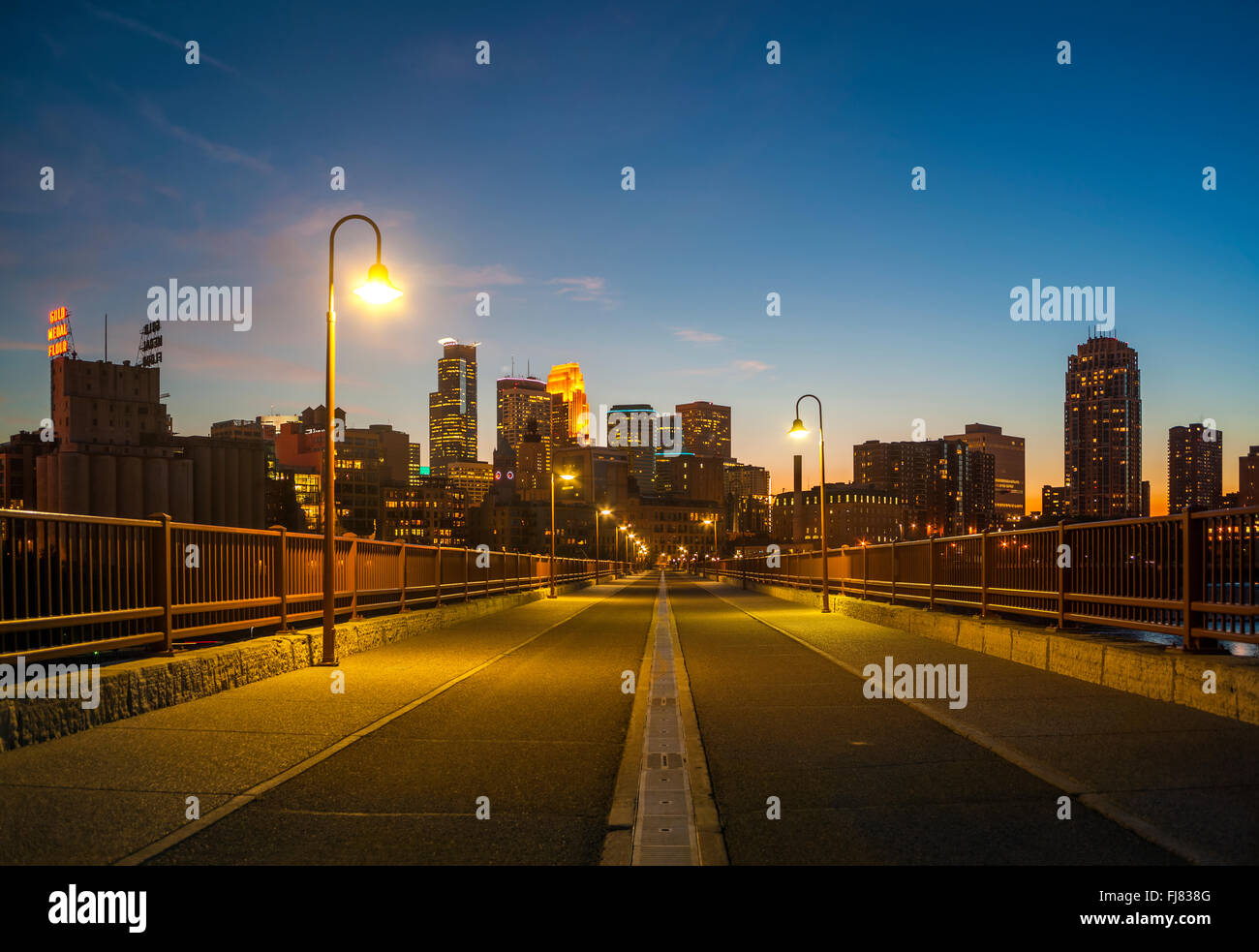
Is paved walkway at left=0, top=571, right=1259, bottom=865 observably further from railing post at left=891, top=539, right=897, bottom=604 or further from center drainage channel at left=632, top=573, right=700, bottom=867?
railing post at left=891, top=539, right=897, bottom=604

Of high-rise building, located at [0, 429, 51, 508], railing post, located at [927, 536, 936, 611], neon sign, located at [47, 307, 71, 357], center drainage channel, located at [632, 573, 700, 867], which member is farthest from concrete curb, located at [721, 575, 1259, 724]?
high-rise building, located at [0, 429, 51, 508]

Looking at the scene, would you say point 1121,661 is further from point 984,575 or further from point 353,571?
point 353,571

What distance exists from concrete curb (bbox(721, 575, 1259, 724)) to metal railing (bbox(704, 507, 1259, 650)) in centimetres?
31

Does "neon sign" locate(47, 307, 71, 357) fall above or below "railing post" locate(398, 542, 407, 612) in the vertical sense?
above

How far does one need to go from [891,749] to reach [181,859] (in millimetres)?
5232

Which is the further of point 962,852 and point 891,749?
point 891,749

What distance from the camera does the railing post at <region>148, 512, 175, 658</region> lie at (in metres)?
10.8

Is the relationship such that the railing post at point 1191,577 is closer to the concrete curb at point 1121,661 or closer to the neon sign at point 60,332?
the concrete curb at point 1121,661

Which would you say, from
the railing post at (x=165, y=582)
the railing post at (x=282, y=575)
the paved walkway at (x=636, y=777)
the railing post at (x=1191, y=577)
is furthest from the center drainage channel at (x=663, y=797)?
the railing post at (x=282, y=575)

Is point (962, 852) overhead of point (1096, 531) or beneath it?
beneath
